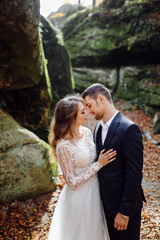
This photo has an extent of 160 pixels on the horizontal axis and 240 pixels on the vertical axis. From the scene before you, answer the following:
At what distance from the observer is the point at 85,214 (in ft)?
8.74

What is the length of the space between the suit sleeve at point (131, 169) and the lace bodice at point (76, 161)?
1.35 feet

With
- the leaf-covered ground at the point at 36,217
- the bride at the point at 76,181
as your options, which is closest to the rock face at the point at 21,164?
the leaf-covered ground at the point at 36,217

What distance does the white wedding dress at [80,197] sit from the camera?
2592 millimetres

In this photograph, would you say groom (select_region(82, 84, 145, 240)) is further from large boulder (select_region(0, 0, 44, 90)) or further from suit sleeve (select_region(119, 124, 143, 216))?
large boulder (select_region(0, 0, 44, 90))

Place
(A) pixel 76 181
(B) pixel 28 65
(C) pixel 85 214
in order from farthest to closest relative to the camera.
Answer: (B) pixel 28 65 → (C) pixel 85 214 → (A) pixel 76 181

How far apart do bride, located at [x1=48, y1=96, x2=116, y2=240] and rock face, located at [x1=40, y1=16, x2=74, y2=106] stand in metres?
5.30

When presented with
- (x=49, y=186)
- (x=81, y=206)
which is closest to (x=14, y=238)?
(x=49, y=186)

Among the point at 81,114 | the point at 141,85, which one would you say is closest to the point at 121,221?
the point at 81,114

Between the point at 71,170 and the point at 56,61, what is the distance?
6.80m

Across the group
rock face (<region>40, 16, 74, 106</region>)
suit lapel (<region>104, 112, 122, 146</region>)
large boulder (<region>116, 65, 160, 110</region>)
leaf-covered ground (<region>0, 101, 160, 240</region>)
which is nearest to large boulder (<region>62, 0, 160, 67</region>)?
large boulder (<region>116, 65, 160, 110</region>)

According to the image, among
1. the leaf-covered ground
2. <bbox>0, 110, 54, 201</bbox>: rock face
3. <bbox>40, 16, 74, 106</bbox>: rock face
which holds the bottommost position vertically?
the leaf-covered ground

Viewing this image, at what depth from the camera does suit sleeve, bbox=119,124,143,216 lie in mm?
2283

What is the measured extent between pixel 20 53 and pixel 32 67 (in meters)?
0.57

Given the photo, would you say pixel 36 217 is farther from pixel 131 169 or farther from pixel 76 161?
pixel 131 169
